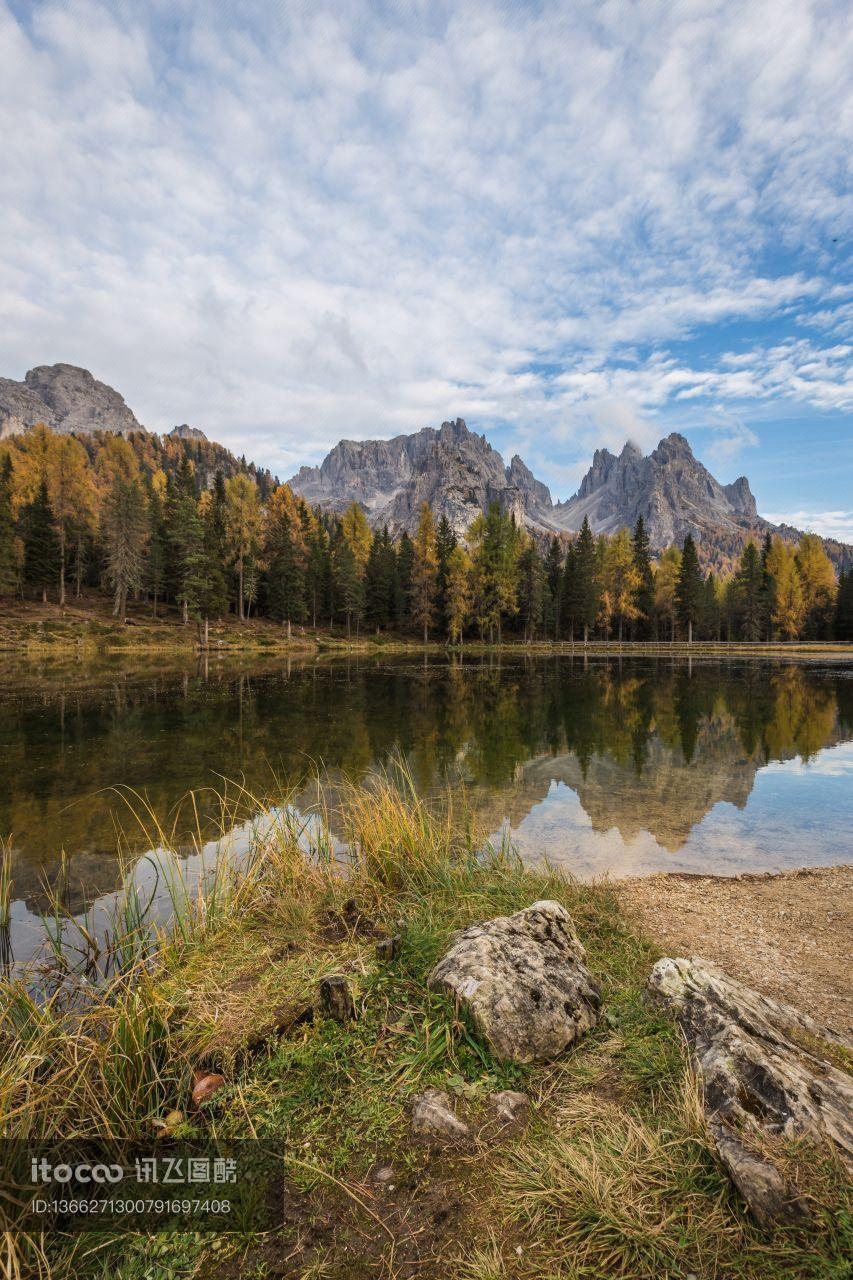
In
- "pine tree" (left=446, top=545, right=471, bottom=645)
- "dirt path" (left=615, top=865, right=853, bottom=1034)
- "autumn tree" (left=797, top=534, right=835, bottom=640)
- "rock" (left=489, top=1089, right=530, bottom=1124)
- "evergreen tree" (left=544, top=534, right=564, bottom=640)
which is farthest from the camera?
"autumn tree" (left=797, top=534, right=835, bottom=640)

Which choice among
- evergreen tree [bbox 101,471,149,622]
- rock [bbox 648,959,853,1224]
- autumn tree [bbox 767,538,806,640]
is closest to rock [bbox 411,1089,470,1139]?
rock [bbox 648,959,853,1224]

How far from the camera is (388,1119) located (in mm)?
3143

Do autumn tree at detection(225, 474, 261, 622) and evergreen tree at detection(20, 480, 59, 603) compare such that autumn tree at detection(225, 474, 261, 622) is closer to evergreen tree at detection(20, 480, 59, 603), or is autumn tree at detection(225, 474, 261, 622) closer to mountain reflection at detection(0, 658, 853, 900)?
evergreen tree at detection(20, 480, 59, 603)

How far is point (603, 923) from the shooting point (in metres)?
5.92

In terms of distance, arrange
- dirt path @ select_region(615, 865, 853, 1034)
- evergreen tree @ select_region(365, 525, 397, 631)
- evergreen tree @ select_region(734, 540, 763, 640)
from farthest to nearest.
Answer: evergreen tree @ select_region(734, 540, 763, 640)
evergreen tree @ select_region(365, 525, 397, 631)
dirt path @ select_region(615, 865, 853, 1034)

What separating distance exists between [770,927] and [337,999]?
17.6ft

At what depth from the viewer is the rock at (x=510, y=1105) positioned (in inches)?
124

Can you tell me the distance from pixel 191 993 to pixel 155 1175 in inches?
54.0

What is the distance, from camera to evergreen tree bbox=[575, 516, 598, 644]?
75.8 m

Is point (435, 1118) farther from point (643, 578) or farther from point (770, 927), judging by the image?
Answer: point (643, 578)

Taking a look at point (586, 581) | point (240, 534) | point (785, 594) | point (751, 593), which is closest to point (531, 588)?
point (586, 581)

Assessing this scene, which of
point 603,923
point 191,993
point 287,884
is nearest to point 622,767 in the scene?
point 603,923

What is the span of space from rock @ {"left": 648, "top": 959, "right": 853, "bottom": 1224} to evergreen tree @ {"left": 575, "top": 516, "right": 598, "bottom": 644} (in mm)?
74457

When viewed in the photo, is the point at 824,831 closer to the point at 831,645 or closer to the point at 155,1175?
the point at 155,1175
